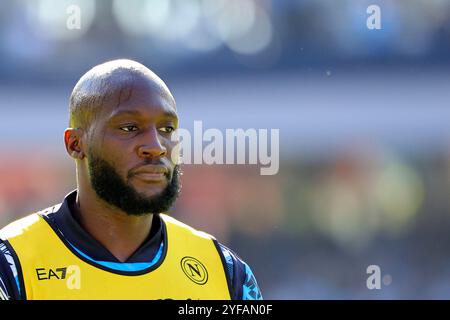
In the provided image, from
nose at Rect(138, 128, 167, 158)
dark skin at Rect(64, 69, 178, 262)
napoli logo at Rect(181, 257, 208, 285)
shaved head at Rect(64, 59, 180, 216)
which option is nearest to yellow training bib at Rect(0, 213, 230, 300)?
napoli logo at Rect(181, 257, 208, 285)

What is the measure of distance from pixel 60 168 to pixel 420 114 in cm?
352

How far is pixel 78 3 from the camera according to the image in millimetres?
8414

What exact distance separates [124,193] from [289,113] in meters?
5.66

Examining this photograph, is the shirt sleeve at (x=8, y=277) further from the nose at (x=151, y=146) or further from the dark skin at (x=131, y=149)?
the nose at (x=151, y=146)

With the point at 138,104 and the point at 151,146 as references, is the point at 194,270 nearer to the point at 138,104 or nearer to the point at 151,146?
the point at 151,146

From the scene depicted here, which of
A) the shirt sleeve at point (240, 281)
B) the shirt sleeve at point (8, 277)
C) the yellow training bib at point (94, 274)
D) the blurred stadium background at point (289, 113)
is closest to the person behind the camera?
the shirt sleeve at point (8, 277)

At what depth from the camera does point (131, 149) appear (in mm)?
2805

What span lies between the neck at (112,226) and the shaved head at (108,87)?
0.28 metres

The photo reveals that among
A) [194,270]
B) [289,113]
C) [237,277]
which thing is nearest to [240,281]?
[237,277]

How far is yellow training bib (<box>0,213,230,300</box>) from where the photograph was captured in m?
2.68

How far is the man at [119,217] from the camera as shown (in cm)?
275

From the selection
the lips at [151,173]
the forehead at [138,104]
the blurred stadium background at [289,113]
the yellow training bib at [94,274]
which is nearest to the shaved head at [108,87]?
the forehead at [138,104]
